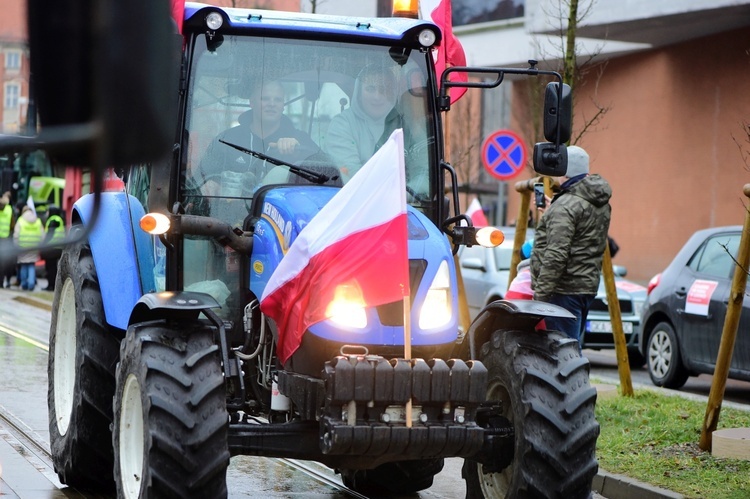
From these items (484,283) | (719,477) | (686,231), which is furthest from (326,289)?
(686,231)

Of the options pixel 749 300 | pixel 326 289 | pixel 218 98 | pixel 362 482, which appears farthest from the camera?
pixel 749 300

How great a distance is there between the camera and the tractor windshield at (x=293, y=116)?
21.2 ft

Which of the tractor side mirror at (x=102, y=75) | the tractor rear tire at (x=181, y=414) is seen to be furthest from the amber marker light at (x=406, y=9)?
the tractor side mirror at (x=102, y=75)

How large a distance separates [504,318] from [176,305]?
1.58 metres

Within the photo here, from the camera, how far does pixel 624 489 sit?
7.73 meters

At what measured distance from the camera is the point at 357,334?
18.7 ft

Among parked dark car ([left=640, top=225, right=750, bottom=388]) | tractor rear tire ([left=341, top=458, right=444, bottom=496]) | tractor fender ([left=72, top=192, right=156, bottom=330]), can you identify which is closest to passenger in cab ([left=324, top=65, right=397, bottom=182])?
tractor fender ([left=72, top=192, right=156, bottom=330])

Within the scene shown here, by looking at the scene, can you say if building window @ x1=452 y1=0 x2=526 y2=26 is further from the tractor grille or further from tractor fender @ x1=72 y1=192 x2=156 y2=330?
the tractor grille

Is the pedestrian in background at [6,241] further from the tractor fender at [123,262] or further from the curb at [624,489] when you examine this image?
the curb at [624,489]

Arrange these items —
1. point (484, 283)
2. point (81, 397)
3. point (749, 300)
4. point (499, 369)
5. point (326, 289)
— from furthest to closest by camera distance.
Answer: point (484, 283), point (749, 300), point (81, 397), point (499, 369), point (326, 289)

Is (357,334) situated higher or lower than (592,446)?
→ higher

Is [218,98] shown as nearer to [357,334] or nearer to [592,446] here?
[357,334]

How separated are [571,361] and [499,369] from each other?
0.34m

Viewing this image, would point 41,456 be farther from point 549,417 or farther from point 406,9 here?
point 549,417
